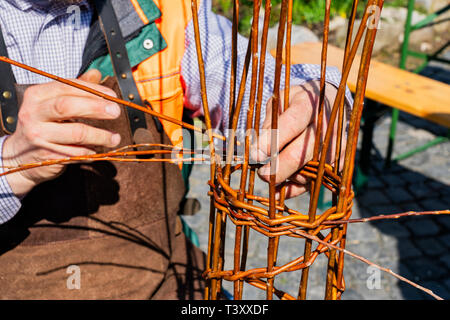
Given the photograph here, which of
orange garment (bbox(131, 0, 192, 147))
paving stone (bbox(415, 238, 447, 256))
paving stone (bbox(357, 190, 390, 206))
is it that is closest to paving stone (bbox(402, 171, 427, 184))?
paving stone (bbox(357, 190, 390, 206))

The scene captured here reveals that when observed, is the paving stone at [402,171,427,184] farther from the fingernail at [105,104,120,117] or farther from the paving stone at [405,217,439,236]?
the fingernail at [105,104,120,117]

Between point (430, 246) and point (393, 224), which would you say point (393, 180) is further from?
point (430, 246)

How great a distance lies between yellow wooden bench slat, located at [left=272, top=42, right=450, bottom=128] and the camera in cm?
289

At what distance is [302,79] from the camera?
125 centimetres

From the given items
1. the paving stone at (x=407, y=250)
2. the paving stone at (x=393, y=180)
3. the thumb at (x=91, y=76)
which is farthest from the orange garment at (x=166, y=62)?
the paving stone at (x=393, y=180)

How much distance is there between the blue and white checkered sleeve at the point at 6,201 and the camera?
1095 millimetres

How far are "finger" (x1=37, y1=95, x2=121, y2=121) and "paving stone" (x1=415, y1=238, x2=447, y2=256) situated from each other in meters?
2.94

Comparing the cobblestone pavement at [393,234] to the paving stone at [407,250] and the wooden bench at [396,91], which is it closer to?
the paving stone at [407,250]

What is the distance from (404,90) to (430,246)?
1.20 meters

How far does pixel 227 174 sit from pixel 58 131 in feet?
1.33

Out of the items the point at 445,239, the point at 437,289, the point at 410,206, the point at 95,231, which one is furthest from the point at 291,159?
the point at 410,206

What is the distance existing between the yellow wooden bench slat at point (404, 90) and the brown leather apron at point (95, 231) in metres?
2.08

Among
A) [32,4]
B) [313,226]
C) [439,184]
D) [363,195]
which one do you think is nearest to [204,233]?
[363,195]

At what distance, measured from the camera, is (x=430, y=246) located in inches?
126
